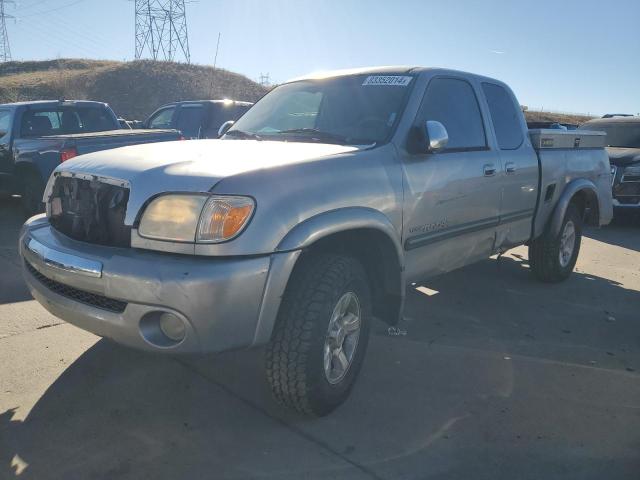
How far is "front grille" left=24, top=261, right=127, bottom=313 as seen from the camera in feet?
8.29

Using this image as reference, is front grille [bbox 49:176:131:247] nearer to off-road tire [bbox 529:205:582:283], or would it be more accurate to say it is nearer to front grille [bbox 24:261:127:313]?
front grille [bbox 24:261:127:313]

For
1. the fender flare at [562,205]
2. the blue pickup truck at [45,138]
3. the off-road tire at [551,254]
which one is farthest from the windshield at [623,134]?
the blue pickup truck at [45,138]

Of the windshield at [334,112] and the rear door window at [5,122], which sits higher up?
the windshield at [334,112]

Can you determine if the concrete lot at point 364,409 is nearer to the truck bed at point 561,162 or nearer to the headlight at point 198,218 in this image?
the headlight at point 198,218

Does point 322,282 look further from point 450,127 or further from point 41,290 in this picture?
point 450,127

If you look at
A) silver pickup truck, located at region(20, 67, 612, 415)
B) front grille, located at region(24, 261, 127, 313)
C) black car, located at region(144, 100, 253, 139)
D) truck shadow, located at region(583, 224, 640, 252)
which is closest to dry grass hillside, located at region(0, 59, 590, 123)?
black car, located at region(144, 100, 253, 139)

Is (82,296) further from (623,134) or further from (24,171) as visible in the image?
(623,134)

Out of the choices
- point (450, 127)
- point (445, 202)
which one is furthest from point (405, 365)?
point (450, 127)

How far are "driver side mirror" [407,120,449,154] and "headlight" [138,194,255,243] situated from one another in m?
1.32

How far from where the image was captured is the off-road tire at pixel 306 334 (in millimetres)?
2688

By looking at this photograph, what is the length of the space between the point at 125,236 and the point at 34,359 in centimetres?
150

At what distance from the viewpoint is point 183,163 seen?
2.73 meters

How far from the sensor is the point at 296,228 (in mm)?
2570

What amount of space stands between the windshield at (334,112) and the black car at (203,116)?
19.4 feet
